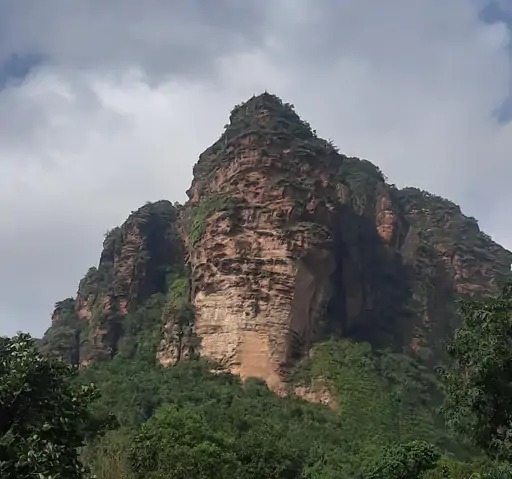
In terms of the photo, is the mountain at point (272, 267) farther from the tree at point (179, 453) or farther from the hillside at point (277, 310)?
the tree at point (179, 453)

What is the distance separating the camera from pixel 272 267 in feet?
175

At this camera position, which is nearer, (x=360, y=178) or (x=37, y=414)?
(x=37, y=414)

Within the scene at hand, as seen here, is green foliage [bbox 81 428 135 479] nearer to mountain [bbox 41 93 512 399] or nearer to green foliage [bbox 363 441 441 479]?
green foliage [bbox 363 441 441 479]

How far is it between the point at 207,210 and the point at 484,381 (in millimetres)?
41958

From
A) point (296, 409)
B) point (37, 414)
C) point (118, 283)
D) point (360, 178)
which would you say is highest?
point (360, 178)

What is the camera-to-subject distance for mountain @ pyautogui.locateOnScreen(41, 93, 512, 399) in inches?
2084

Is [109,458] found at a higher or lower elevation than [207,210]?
lower

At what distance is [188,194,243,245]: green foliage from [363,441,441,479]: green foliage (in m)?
26.0

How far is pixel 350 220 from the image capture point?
63.0 metres

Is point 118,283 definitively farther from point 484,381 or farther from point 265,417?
point 484,381

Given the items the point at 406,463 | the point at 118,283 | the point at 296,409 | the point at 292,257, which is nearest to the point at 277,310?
the point at 292,257

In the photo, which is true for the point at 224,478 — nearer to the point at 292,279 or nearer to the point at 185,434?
the point at 185,434

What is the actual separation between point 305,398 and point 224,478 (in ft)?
76.7

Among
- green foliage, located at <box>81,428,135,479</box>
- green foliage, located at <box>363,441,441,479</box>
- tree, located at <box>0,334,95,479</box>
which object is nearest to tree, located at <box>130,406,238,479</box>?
green foliage, located at <box>81,428,135,479</box>
